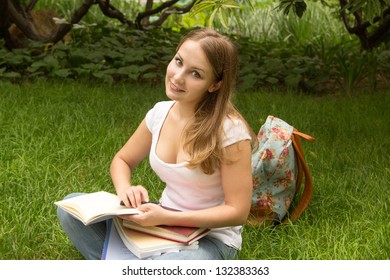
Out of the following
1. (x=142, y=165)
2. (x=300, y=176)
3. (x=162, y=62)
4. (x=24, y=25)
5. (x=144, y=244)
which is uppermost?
(x=144, y=244)

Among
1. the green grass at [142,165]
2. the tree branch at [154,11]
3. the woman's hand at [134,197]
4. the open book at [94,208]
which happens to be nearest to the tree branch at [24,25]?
the tree branch at [154,11]

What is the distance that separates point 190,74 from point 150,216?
478mm

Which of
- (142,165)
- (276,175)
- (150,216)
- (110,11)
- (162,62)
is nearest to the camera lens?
(150,216)

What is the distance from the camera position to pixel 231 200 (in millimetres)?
2467

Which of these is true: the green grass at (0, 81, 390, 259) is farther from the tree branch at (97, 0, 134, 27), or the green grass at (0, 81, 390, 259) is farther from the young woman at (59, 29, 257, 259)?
the tree branch at (97, 0, 134, 27)

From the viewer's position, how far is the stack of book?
2.38 meters

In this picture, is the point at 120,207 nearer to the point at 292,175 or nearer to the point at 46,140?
the point at 292,175

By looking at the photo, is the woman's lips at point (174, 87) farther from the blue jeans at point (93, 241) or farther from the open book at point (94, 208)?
the blue jeans at point (93, 241)

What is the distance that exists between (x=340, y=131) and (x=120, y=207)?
2.56 meters

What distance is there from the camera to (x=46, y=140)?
13.0ft

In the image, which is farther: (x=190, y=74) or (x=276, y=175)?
(x=276, y=175)

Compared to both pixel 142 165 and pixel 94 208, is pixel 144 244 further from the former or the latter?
pixel 142 165

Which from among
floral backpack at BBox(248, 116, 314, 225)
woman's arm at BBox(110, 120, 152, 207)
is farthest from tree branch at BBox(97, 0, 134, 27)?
woman's arm at BBox(110, 120, 152, 207)

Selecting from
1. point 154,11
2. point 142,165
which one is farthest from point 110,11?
point 142,165
